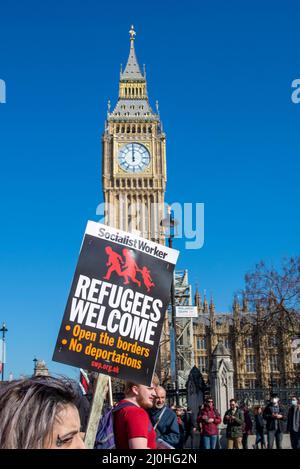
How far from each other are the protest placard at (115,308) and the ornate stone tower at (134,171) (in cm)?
6133

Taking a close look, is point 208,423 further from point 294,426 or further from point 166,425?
point 166,425

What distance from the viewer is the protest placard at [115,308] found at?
4641 millimetres


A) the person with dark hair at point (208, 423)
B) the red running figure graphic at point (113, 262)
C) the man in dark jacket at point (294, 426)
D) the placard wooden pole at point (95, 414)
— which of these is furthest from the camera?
the man in dark jacket at point (294, 426)

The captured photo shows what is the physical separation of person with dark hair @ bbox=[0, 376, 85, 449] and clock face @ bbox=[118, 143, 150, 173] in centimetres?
6667

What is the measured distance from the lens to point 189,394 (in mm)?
19922

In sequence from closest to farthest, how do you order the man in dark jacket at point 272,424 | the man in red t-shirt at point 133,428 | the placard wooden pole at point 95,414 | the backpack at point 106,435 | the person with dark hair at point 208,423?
the man in red t-shirt at point 133,428, the placard wooden pole at point 95,414, the backpack at point 106,435, the person with dark hair at point 208,423, the man in dark jacket at point 272,424

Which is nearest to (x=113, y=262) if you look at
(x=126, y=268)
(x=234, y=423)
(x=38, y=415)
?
Answer: (x=126, y=268)

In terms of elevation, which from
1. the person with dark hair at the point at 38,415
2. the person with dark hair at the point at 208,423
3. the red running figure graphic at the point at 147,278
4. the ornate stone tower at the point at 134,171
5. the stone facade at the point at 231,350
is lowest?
the person with dark hair at the point at 38,415

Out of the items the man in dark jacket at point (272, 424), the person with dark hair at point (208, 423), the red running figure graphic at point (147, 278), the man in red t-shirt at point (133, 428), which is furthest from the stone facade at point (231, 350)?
the man in red t-shirt at point (133, 428)

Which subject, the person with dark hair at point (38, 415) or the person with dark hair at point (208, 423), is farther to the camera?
the person with dark hair at point (208, 423)

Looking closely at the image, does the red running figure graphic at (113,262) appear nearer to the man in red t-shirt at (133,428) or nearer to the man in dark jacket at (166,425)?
the man in red t-shirt at (133,428)

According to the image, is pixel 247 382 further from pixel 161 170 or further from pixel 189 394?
pixel 189 394
